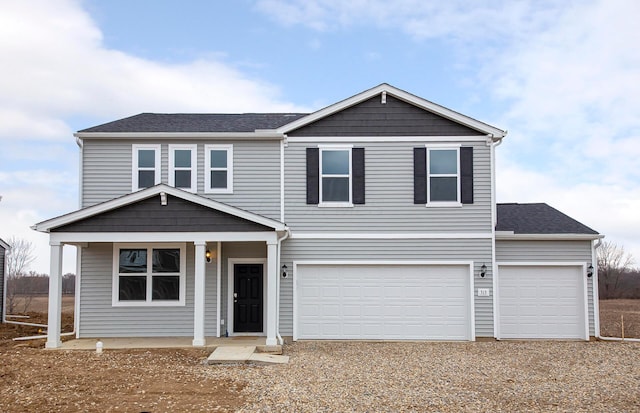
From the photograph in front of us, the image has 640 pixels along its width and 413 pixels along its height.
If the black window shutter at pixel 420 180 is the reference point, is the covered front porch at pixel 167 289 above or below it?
below

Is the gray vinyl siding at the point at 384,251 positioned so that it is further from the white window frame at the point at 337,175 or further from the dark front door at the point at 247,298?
the white window frame at the point at 337,175

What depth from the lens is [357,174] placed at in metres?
14.8

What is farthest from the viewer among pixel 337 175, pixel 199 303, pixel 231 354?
pixel 337 175

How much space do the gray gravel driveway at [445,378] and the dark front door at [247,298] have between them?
1.78 metres

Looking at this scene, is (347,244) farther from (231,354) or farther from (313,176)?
(231,354)

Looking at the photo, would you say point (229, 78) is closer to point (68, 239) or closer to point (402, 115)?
point (402, 115)

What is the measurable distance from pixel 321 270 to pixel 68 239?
6033 millimetres

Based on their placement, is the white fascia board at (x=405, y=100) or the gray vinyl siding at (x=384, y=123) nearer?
the white fascia board at (x=405, y=100)

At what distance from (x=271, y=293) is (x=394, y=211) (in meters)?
4.07

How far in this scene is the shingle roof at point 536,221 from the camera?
1496cm

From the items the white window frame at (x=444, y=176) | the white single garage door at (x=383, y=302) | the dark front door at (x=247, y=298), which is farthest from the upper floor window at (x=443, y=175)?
the dark front door at (x=247, y=298)

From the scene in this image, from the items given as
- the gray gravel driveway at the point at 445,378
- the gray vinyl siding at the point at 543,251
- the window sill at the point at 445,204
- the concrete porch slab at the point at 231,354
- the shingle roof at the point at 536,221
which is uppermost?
the window sill at the point at 445,204

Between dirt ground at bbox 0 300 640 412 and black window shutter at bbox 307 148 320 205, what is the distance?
12.1ft

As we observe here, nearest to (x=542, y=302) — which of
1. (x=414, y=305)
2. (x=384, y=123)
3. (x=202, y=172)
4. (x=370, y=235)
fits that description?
(x=414, y=305)
